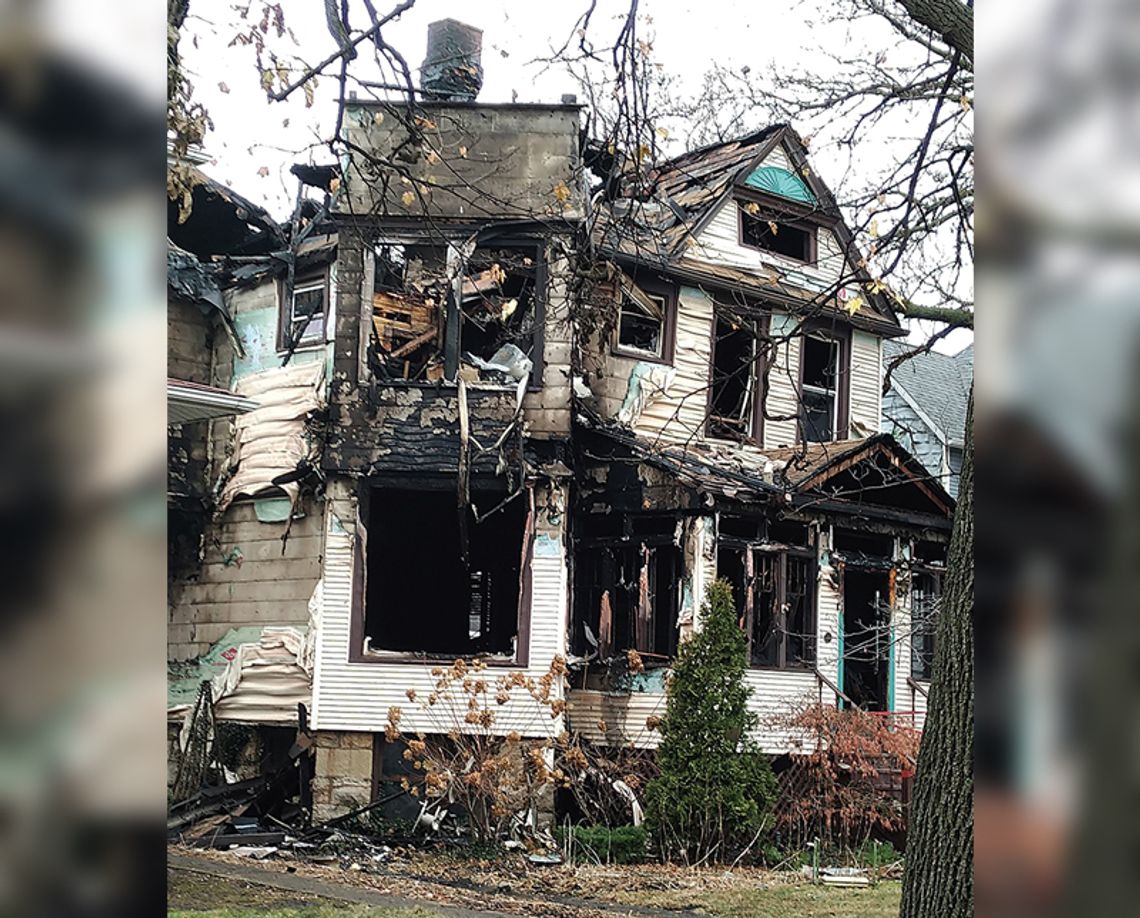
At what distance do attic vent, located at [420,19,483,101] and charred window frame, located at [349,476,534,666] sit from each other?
5.40 metres

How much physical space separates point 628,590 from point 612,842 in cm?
397

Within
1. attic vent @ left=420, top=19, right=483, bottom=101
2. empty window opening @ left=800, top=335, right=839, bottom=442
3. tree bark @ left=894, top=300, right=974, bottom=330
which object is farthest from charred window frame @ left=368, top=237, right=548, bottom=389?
tree bark @ left=894, top=300, right=974, bottom=330

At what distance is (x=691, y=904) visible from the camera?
10672mm

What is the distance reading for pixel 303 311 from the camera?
1791cm

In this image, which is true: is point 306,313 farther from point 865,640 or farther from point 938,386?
point 938,386

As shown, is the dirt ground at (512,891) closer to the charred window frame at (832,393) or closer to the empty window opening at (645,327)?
the empty window opening at (645,327)

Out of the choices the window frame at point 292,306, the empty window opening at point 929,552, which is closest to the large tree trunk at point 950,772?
the window frame at point 292,306

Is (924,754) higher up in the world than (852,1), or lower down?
lower down

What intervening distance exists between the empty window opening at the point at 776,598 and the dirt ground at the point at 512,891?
4.34 metres

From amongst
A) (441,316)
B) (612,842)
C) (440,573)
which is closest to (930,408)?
(440,573)
